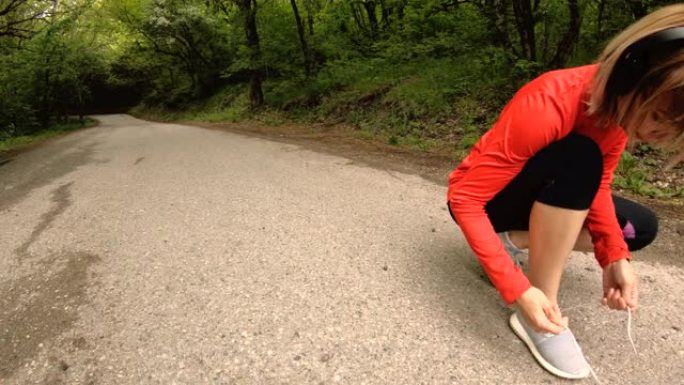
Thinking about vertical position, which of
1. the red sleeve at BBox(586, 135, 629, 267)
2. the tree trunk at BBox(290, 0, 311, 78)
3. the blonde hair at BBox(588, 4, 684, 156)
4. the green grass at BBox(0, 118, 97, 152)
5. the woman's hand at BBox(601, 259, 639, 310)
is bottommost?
the woman's hand at BBox(601, 259, 639, 310)

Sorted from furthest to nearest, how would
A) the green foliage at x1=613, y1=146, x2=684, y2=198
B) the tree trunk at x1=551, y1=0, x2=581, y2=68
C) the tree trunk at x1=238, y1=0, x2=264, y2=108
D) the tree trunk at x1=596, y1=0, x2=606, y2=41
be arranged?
the tree trunk at x1=238, y1=0, x2=264, y2=108, the tree trunk at x1=596, y1=0, x2=606, y2=41, the tree trunk at x1=551, y1=0, x2=581, y2=68, the green foliage at x1=613, y1=146, x2=684, y2=198

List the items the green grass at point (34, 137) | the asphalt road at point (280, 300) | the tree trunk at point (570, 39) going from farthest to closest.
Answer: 1. the green grass at point (34, 137)
2. the tree trunk at point (570, 39)
3. the asphalt road at point (280, 300)

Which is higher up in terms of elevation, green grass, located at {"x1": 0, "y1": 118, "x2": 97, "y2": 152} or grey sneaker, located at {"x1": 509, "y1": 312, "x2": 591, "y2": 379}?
green grass, located at {"x1": 0, "y1": 118, "x2": 97, "y2": 152}

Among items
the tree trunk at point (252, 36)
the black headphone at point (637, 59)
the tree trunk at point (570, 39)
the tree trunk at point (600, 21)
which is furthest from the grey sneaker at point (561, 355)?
the tree trunk at point (252, 36)

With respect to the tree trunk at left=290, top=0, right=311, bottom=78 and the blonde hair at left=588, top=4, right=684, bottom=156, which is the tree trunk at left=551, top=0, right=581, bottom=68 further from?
the tree trunk at left=290, top=0, right=311, bottom=78

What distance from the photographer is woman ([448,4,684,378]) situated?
1203 millimetres

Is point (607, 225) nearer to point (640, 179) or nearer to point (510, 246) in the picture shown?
point (510, 246)

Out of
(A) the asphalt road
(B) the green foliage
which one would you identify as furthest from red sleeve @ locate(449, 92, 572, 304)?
(B) the green foliage

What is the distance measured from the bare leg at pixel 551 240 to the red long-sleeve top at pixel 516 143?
17 centimetres

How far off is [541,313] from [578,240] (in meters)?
0.71

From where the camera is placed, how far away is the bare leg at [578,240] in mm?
1850

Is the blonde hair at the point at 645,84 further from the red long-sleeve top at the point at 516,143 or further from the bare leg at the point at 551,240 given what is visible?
the bare leg at the point at 551,240

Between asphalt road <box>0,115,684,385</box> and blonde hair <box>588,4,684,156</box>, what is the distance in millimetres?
973

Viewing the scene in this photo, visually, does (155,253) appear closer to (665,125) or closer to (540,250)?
(540,250)
